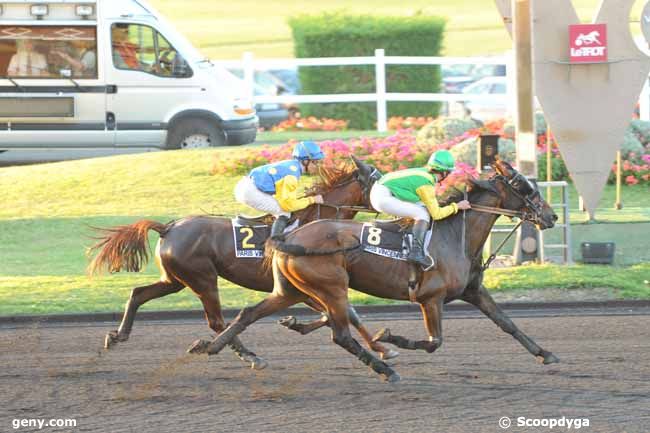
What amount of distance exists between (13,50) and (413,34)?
10290 mm

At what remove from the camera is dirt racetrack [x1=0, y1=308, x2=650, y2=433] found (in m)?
8.33

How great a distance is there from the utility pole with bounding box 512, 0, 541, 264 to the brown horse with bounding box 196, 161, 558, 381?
4.55 m

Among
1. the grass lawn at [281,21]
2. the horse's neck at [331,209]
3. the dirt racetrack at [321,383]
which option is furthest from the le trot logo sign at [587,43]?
the grass lawn at [281,21]

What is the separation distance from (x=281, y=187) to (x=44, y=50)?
11.2m

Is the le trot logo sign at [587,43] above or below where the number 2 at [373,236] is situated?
above

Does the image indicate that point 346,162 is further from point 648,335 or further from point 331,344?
point 648,335

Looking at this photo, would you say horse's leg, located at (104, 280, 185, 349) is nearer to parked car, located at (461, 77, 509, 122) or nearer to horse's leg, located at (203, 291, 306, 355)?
horse's leg, located at (203, 291, 306, 355)

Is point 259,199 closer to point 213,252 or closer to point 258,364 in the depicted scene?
point 213,252

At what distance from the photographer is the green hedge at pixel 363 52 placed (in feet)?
88.1

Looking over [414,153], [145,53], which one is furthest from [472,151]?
[145,53]

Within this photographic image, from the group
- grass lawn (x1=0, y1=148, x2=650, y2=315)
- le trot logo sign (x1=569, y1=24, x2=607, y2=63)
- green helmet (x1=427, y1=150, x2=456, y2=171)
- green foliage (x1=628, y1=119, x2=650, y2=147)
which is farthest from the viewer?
green foliage (x1=628, y1=119, x2=650, y2=147)

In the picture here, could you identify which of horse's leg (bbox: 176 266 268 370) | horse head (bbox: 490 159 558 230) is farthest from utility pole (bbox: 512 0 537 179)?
horse's leg (bbox: 176 266 268 370)

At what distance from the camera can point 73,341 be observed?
37.7 ft

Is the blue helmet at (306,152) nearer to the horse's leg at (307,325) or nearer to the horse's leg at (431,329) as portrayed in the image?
the horse's leg at (307,325)
